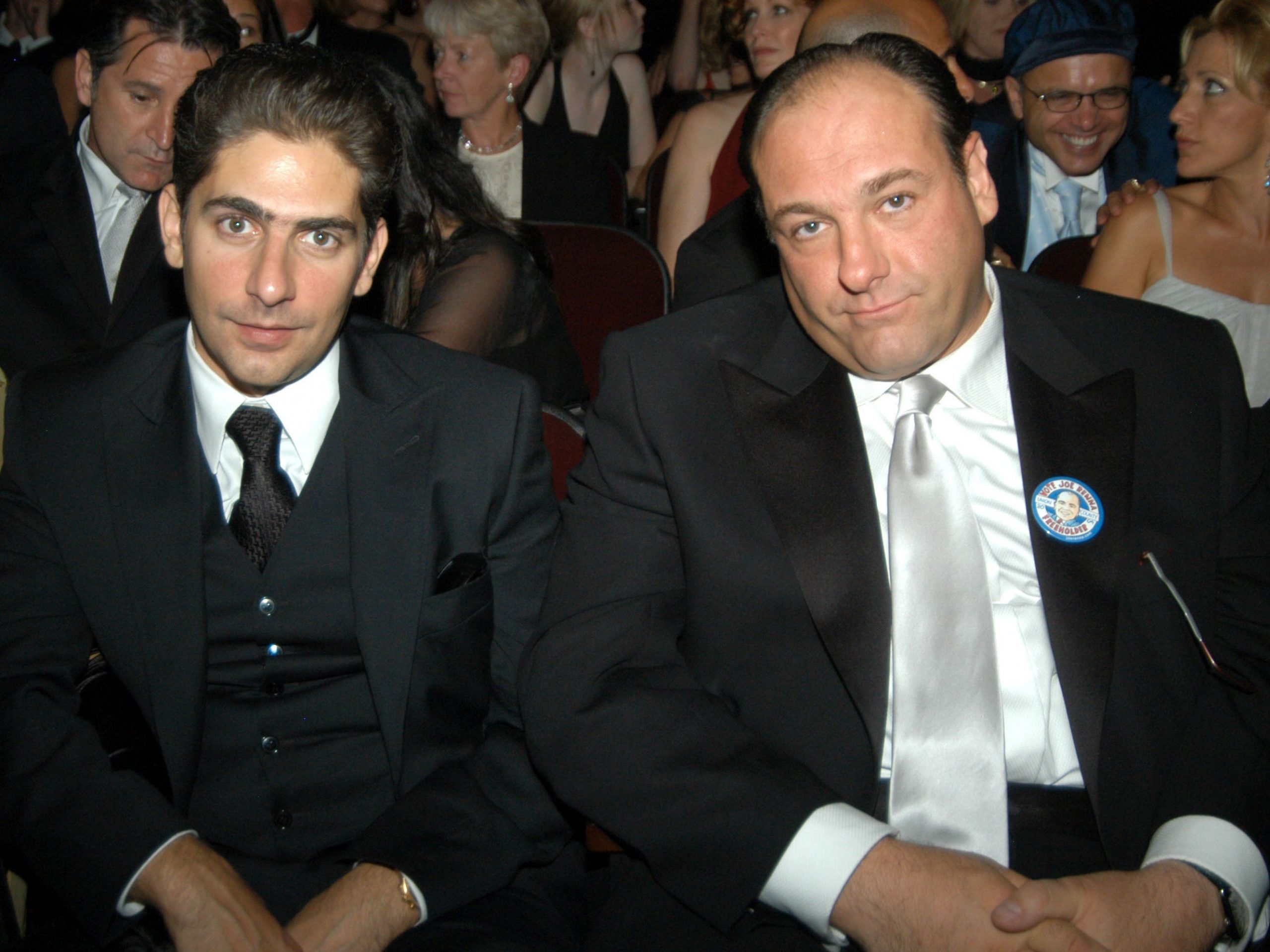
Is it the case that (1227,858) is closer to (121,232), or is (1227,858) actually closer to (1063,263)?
(1063,263)

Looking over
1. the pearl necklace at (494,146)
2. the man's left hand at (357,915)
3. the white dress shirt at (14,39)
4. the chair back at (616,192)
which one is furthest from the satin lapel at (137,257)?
the white dress shirt at (14,39)

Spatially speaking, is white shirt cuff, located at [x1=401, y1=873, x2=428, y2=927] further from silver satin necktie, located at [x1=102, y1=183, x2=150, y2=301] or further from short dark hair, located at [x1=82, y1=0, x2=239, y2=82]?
short dark hair, located at [x1=82, y1=0, x2=239, y2=82]

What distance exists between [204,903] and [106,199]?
210 cm

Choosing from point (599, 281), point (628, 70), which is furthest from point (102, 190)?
point (628, 70)

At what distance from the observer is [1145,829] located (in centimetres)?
154

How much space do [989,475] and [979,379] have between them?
0.50 ft

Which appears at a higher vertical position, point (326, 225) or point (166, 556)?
point (326, 225)

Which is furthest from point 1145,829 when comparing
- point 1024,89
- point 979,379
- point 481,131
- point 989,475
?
point 481,131

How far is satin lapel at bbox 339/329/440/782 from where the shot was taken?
166 cm

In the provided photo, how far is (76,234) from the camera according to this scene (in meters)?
2.74

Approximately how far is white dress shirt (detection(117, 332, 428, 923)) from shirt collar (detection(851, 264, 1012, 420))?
89 centimetres

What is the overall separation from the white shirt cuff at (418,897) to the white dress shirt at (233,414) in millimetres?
633

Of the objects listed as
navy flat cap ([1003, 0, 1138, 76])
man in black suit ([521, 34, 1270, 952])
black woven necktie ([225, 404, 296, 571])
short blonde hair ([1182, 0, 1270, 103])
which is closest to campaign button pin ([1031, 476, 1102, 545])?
man in black suit ([521, 34, 1270, 952])

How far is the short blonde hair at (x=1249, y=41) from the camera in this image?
113 inches
